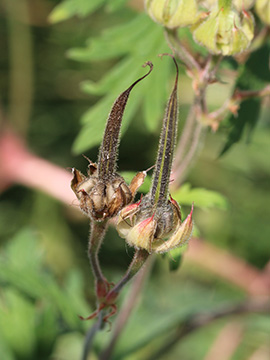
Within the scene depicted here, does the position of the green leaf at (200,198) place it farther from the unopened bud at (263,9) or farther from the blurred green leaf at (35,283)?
the blurred green leaf at (35,283)

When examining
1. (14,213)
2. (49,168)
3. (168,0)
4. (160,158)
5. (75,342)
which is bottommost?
(75,342)

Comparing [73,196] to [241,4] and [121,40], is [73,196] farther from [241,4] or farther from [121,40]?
[241,4]

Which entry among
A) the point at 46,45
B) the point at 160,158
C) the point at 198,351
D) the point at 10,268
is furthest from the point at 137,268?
the point at 46,45

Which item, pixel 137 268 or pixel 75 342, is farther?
pixel 75 342

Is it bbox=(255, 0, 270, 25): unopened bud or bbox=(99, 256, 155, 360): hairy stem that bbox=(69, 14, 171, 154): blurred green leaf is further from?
bbox=(99, 256, 155, 360): hairy stem

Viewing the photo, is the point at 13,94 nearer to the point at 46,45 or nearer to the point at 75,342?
the point at 46,45

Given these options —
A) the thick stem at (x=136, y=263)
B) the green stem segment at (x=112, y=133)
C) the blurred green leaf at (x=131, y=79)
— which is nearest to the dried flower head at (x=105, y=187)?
the green stem segment at (x=112, y=133)

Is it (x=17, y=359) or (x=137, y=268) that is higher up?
(x=137, y=268)
